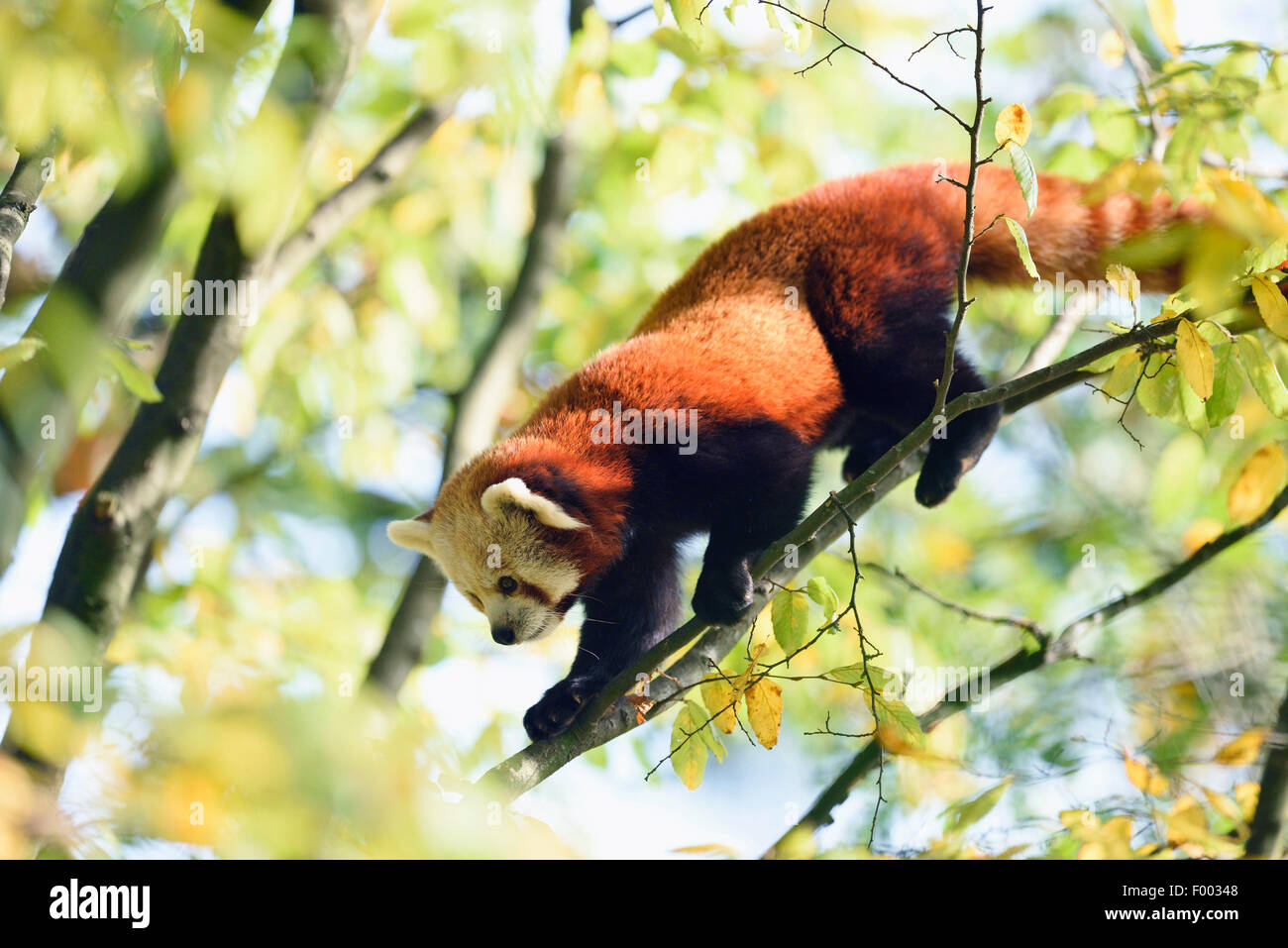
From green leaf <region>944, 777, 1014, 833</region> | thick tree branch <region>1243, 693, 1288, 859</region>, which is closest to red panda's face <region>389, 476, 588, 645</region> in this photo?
green leaf <region>944, 777, 1014, 833</region>

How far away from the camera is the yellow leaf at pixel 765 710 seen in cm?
239

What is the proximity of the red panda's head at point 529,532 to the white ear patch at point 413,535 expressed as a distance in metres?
0.18

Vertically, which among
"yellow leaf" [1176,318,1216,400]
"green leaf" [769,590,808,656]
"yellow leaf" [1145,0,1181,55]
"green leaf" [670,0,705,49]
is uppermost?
"yellow leaf" [1145,0,1181,55]

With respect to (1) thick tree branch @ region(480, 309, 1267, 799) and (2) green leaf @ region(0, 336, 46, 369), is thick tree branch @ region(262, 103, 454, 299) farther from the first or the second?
(1) thick tree branch @ region(480, 309, 1267, 799)

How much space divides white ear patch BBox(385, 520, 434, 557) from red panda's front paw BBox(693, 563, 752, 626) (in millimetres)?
1266

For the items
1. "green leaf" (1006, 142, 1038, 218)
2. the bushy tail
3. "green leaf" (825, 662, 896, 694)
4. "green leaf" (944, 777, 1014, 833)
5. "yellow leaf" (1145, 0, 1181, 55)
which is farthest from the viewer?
the bushy tail

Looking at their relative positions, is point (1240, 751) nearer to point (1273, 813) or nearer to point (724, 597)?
point (1273, 813)

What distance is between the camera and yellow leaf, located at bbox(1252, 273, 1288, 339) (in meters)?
2.09

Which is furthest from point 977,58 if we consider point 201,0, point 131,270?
point 131,270

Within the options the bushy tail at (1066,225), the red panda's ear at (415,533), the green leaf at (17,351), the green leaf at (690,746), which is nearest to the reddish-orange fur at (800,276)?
the bushy tail at (1066,225)

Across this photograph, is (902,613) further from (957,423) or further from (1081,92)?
(1081,92)

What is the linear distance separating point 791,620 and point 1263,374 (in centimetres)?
110

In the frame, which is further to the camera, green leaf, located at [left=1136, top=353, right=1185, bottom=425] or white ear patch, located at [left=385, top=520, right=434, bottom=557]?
white ear patch, located at [left=385, top=520, right=434, bottom=557]

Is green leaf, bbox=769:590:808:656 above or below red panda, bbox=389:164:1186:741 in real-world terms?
below
